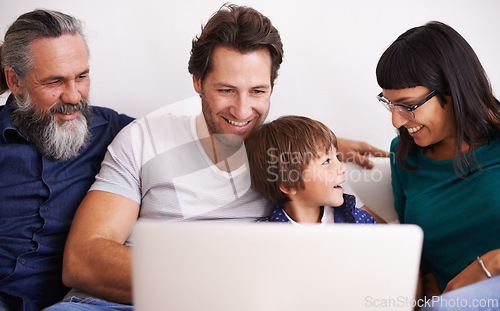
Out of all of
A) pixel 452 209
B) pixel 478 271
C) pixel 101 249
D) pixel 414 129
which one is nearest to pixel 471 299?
pixel 478 271

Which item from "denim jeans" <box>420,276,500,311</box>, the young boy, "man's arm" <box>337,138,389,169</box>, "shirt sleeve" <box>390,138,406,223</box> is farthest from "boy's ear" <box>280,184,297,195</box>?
"denim jeans" <box>420,276,500,311</box>

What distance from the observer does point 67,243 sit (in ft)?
5.27

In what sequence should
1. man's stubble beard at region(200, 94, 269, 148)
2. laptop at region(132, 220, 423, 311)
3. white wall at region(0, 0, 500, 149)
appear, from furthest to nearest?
1. white wall at region(0, 0, 500, 149)
2. man's stubble beard at region(200, 94, 269, 148)
3. laptop at region(132, 220, 423, 311)

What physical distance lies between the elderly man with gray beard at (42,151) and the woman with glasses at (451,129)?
3.79ft

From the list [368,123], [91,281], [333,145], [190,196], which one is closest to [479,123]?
[333,145]

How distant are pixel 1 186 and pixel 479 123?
5.60 feet

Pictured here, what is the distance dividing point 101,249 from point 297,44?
128 cm

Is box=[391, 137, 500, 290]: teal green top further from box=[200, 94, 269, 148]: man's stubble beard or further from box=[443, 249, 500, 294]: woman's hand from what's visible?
box=[200, 94, 269, 148]: man's stubble beard

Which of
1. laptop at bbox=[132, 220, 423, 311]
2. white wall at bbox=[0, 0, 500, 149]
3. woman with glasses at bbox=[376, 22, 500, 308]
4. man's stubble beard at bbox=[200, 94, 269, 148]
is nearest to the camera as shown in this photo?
laptop at bbox=[132, 220, 423, 311]

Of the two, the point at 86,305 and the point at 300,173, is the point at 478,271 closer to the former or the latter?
the point at 300,173

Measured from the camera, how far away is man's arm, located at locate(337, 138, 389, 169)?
1.97 metres

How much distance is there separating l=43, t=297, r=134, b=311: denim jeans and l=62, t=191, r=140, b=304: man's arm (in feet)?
0.14

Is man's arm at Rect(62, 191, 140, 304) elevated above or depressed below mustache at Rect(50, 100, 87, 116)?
below

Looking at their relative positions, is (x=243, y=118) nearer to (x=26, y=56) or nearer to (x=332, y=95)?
(x=332, y=95)
